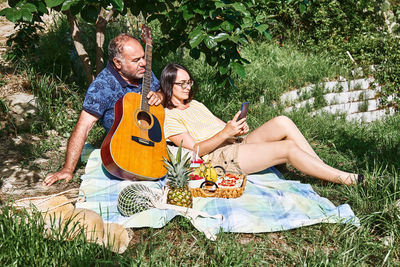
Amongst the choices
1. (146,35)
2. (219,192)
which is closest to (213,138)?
(219,192)

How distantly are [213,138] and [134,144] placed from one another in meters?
0.75

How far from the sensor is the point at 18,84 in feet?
17.2

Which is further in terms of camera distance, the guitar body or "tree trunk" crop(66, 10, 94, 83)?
"tree trunk" crop(66, 10, 94, 83)

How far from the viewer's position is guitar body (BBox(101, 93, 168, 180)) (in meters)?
3.30

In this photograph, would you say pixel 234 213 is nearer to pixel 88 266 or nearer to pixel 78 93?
pixel 88 266

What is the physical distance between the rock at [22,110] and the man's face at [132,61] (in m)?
1.73

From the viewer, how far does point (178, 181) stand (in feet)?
9.86

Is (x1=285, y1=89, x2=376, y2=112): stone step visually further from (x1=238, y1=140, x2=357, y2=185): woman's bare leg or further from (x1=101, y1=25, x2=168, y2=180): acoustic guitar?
(x1=101, y1=25, x2=168, y2=180): acoustic guitar

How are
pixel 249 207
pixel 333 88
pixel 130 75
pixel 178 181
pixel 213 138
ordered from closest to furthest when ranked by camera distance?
1. pixel 178 181
2. pixel 249 207
3. pixel 213 138
4. pixel 130 75
5. pixel 333 88

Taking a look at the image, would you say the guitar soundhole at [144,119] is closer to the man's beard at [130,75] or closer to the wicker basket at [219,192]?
the man's beard at [130,75]

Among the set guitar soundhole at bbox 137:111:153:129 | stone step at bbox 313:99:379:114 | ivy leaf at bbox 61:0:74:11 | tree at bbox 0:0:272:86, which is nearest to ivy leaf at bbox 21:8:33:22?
tree at bbox 0:0:272:86

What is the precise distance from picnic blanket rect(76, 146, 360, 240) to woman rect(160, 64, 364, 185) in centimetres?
23

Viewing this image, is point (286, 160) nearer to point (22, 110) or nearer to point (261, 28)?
point (261, 28)

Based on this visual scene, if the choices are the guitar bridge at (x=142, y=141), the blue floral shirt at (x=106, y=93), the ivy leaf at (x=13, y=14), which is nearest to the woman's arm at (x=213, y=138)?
the guitar bridge at (x=142, y=141)
